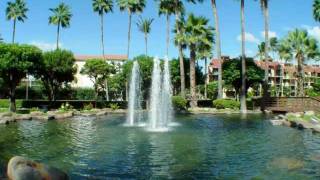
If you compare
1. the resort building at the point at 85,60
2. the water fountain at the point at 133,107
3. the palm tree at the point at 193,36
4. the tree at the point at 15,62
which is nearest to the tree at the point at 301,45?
the palm tree at the point at 193,36

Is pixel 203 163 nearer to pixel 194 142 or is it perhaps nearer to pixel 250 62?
pixel 194 142

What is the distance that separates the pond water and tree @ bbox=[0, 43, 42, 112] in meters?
18.4

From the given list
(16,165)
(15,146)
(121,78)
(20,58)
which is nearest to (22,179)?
(16,165)

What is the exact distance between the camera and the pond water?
45.5 feet

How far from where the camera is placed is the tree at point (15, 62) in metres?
43.9

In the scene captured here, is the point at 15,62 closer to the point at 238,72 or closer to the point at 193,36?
the point at 193,36

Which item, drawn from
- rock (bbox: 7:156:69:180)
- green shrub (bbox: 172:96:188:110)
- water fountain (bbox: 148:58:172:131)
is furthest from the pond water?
green shrub (bbox: 172:96:188:110)

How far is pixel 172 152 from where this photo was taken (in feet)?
58.6

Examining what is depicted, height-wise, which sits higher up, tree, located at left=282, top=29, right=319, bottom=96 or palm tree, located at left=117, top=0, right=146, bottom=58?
palm tree, located at left=117, top=0, right=146, bottom=58

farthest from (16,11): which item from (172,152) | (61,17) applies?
(172,152)

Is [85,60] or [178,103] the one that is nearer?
[178,103]

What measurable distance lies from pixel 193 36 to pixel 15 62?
21188 mm

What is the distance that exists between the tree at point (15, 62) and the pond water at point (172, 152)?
18.4m

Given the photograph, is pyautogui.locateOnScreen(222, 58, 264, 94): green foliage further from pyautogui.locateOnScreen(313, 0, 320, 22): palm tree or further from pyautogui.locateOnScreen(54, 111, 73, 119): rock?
pyautogui.locateOnScreen(54, 111, 73, 119): rock
